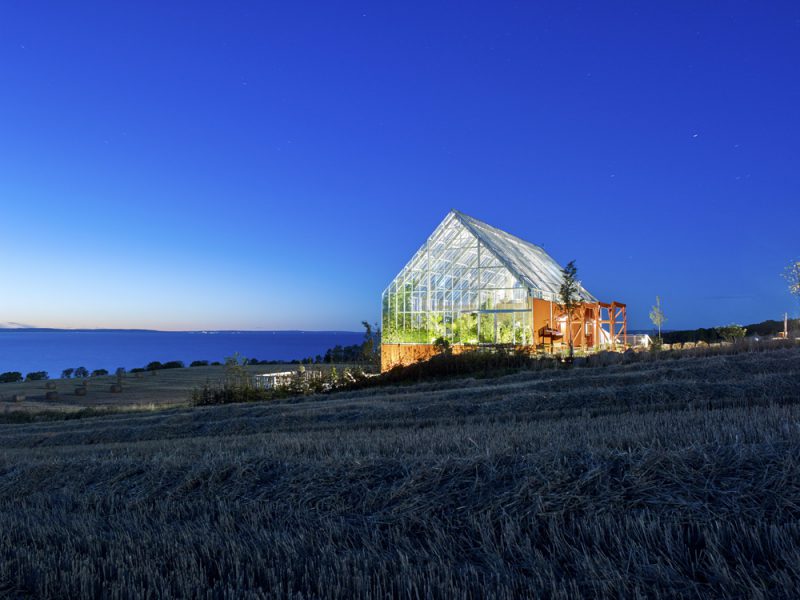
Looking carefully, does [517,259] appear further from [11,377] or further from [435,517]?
[11,377]

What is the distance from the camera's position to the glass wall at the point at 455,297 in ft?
76.8

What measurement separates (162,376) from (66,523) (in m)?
27.5

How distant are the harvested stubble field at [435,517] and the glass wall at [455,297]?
17.5 m

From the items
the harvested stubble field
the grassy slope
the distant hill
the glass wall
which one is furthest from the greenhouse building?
the harvested stubble field

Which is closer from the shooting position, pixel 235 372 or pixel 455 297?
pixel 235 372

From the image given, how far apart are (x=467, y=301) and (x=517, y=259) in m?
3.50

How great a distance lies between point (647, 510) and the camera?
124 inches

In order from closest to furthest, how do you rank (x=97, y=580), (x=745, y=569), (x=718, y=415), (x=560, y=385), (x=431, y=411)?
(x=745, y=569)
(x=97, y=580)
(x=718, y=415)
(x=431, y=411)
(x=560, y=385)

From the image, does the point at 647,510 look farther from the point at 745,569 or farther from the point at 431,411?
the point at 431,411

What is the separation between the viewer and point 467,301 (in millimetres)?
24500

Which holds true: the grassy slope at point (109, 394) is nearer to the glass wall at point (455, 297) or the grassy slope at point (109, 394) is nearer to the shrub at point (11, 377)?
the shrub at point (11, 377)

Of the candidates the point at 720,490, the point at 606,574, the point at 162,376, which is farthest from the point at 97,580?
the point at 162,376

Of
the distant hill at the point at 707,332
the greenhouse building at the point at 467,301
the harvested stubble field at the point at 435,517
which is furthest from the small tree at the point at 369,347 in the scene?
the distant hill at the point at 707,332

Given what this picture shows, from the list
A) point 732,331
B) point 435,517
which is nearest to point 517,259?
point 732,331
